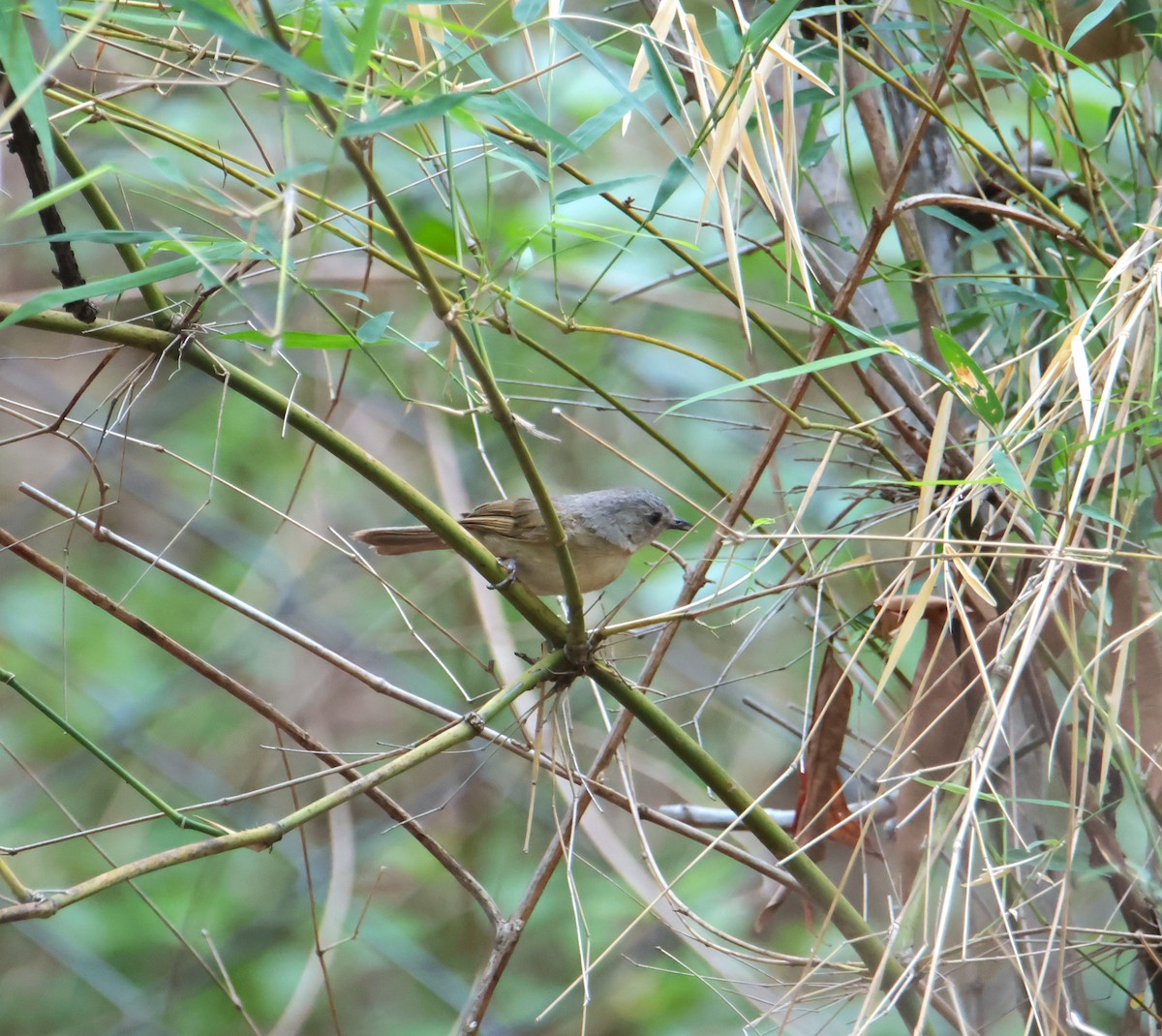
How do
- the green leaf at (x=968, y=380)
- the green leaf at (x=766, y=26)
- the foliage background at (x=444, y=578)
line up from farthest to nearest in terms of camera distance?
1. the foliage background at (x=444, y=578)
2. the green leaf at (x=968, y=380)
3. the green leaf at (x=766, y=26)

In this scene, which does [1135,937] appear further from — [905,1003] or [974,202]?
[974,202]

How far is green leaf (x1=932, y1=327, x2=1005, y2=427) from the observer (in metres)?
1.45

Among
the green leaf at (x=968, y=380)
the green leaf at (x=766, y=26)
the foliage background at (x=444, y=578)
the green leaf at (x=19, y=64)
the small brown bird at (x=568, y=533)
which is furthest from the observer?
the small brown bird at (x=568, y=533)

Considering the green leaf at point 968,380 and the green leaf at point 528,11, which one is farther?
the green leaf at point 968,380

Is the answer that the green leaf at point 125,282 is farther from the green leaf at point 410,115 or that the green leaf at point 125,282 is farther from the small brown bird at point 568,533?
the small brown bird at point 568,533

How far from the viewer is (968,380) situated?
154 cm

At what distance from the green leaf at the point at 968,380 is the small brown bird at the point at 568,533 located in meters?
1.18

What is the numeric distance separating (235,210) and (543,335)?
2993 millimetres

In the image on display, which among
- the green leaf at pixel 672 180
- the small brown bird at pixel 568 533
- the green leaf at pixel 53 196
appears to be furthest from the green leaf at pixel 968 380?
the small brown bird at pixel 568 533

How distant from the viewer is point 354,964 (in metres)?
3.72

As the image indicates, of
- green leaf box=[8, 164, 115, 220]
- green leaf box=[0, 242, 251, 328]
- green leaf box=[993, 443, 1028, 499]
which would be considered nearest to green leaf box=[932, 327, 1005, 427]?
green leaf box=[993, 443, 1028, 499]

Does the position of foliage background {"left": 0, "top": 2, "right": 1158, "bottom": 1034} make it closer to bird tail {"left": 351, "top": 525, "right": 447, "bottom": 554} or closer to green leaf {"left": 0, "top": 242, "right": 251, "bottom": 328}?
bird tail {"left": 351, "top": 525, "right": 447, "bottom": 554}

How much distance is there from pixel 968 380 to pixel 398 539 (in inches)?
60.7

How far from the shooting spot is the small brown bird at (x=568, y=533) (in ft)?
8.57
